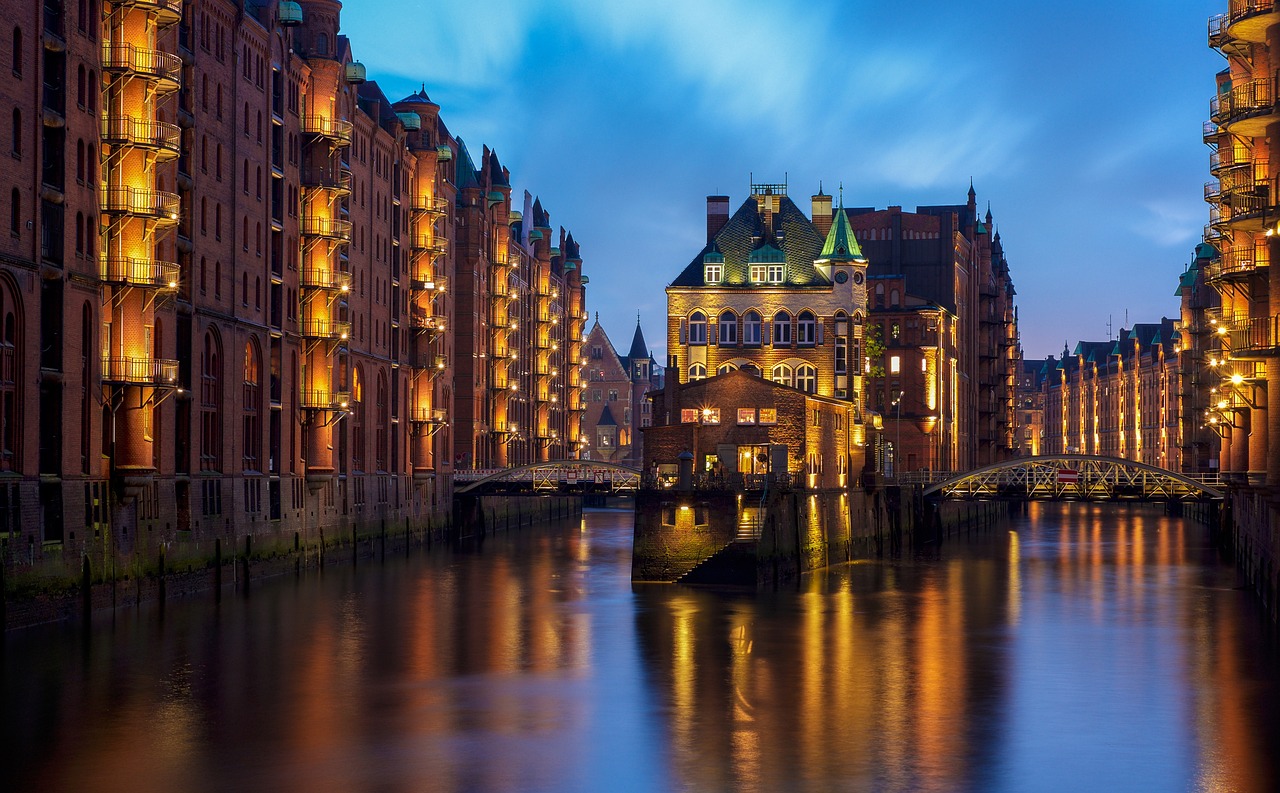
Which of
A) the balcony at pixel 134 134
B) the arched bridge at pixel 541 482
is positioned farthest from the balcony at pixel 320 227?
the balcony at pixel 134 134

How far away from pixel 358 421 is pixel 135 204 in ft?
121

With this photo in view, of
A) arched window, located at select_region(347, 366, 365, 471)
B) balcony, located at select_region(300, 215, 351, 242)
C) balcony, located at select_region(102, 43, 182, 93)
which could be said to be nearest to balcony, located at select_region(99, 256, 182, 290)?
balcony, located at select_region(102, 43, 182, 93)

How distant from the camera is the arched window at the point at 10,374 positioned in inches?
2137

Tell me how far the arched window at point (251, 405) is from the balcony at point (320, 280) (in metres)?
7.75

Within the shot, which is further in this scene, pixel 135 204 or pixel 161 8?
pixel 161 8

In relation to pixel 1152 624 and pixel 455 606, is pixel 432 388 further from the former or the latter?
pixel 1152 624

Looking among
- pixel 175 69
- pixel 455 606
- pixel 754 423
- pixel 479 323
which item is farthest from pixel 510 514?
A: pixel 175 69

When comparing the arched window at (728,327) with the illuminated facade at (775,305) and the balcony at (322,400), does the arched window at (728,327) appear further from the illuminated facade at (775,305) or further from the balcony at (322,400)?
the balcony at (322,400)

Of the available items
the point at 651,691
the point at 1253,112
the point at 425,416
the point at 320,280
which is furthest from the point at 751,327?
the point at 651,691

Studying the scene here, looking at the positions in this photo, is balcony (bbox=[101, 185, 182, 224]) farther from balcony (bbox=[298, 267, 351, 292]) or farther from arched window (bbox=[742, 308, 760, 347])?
arched window (bbox=[742, 308, 760, 347])

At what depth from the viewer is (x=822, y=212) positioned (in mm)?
114312

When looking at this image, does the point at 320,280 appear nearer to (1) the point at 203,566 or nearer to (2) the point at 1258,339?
(1) the point at 203,566

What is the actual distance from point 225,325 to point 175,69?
15013 millimetres

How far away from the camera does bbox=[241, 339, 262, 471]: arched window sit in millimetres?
79562
